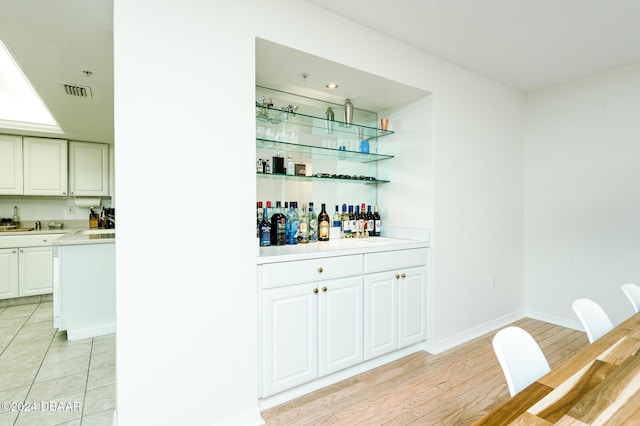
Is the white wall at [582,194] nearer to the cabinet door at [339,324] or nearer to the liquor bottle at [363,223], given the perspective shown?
the liquor bottle at [363,223]

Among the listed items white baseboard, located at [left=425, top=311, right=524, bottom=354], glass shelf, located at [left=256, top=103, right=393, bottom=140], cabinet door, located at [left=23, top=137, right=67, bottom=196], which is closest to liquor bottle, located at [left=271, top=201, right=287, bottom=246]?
glass shelf, located at [left=256, top=103, right=393, bottom=140]

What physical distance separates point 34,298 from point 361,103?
5047 millimetres

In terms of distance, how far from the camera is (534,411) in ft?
2.58

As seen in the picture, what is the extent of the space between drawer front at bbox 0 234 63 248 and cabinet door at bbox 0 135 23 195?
2.30ft

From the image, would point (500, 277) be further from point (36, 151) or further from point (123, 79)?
point (36, 151)

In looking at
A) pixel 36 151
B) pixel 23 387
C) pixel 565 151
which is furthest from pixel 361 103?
pixel 36 151

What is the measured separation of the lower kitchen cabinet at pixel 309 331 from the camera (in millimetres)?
1900

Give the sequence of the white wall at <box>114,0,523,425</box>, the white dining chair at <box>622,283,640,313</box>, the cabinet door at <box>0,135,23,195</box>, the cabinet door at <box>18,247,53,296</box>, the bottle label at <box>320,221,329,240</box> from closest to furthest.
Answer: the white wall at <box>114,0,523,425</box>, the white dining chair at <box>622,283,640,313</box>, the bottle label at <box>320,221,329,240</box>, the cabinet door at <box>18,247,53,296</box>, the cabinet door at <box>0,135,23,195</box>

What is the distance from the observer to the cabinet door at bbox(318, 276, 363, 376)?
6.87 feet

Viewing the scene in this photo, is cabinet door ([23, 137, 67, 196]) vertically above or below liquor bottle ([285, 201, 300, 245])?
above

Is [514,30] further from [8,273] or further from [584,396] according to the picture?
[8,273]

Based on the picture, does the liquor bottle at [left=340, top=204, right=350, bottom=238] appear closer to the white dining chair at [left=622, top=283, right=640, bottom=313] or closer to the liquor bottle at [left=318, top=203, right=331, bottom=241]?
the liquor bottle at [left=318, top=203, right=331, bottom=241]

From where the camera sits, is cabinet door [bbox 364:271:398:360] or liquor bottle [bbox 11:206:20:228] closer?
cabinet door [bbox 364:271:398:360]

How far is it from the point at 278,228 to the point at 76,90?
2.34 meters
